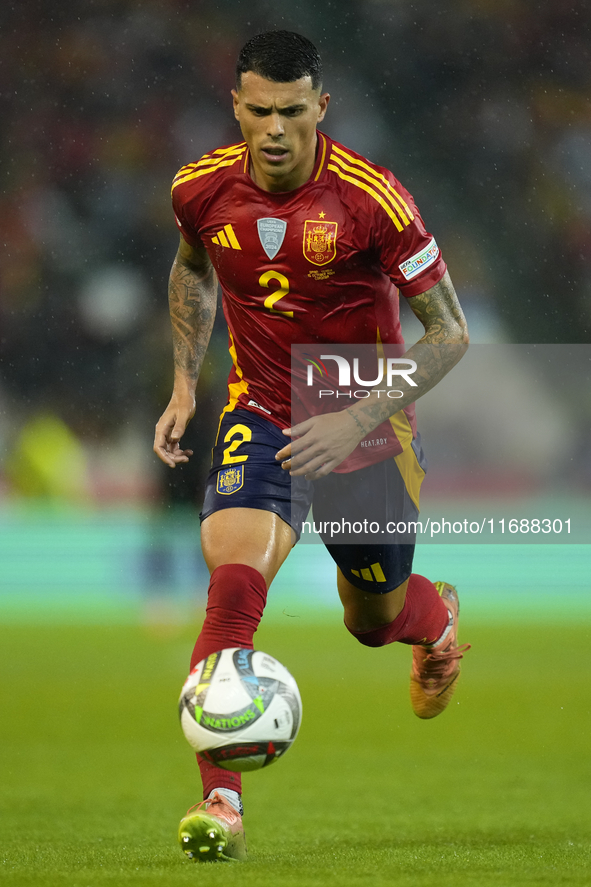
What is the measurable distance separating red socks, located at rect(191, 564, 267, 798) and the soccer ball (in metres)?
0.13

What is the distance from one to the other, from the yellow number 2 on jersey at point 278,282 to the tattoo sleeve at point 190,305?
1.44ft

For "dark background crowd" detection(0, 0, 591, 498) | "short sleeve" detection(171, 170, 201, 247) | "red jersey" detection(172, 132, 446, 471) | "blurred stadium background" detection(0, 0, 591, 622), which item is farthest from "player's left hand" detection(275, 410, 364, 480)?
"dark background crowd" detection(0, 0, 591, 498)

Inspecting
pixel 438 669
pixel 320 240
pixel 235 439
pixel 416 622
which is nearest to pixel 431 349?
pixel 320 240

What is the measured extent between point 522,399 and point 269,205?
5.73 metres

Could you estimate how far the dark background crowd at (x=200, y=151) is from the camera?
28.4 feet

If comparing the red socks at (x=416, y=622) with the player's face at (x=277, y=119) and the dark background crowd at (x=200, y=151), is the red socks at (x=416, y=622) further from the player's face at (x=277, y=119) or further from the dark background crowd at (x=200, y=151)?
the dark background crowd at (x=200, y=151)

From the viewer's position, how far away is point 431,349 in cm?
309

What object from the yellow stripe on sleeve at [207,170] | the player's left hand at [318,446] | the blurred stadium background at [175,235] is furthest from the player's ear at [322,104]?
the blurred stadium background at [175,235]

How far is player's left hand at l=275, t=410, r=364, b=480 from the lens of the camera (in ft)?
9.53

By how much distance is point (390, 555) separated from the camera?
11.8 feet

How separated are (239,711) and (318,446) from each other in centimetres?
75

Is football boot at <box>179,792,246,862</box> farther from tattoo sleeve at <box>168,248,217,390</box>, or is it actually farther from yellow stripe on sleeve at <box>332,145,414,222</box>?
yellow stripe on sleeve at <box>332,145,414,222</box>

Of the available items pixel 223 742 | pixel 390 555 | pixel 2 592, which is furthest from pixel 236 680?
pixel 2 592

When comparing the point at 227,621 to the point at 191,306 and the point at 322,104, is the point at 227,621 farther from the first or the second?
the point at 322,104
